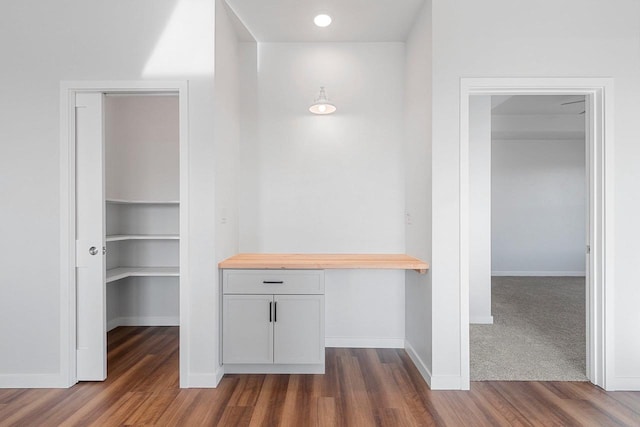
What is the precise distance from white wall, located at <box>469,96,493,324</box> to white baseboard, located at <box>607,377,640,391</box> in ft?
5.02

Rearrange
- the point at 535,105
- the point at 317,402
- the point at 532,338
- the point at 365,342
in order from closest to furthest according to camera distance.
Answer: the point at 317,402 < the point at 365,342 < the point at 532,338 < the point at 535,105

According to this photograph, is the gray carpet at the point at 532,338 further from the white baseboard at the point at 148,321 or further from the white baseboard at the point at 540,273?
the white baseboard at the point at 148,321

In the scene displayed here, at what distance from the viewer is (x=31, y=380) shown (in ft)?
8.59

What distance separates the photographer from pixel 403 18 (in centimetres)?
297

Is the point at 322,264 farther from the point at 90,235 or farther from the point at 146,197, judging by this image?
the point at 146,197

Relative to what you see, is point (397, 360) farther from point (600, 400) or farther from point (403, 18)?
point (403, 18)

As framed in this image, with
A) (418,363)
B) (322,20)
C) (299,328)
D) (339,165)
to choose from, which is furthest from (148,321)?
(322,20)

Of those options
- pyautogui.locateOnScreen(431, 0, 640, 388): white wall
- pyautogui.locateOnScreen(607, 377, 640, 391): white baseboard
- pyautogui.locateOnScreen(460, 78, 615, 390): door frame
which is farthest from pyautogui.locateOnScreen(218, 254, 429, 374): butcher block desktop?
pyautogui.locateOnScreen(607, 377, 640, 391): white baseboard

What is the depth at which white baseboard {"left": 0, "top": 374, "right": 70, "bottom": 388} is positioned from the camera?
8.57 ft

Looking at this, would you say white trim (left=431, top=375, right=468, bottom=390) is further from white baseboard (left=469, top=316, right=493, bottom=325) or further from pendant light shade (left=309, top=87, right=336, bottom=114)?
pendant light shade (left=309, top=87, right=336, bottom=114)

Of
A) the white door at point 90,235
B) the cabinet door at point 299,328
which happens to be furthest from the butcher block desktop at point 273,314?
the white door at point 90,235

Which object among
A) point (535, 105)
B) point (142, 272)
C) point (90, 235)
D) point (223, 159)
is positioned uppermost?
point (535, 105)

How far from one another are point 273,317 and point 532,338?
260 cm

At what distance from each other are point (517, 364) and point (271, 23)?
3.49 m
